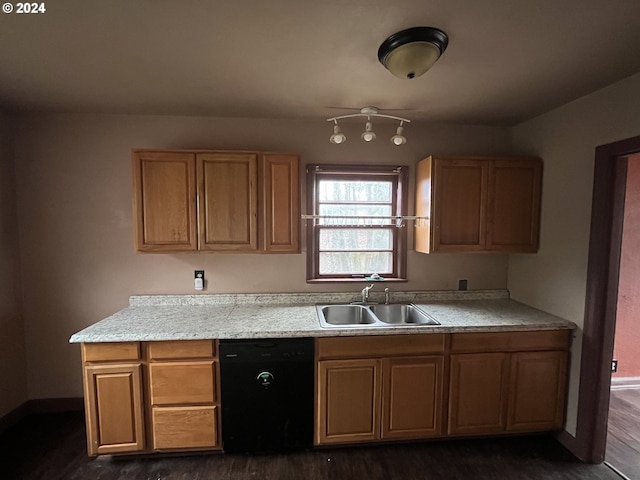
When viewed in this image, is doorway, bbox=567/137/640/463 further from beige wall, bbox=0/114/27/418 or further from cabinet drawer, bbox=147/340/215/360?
beige wall, bbox=0/114/27/418

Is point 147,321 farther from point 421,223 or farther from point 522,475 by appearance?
point 522,475

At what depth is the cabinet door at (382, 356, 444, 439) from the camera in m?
1.98

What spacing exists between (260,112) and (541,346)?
2730 millimetres

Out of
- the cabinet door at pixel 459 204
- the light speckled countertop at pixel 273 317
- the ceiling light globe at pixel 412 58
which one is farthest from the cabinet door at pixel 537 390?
the ceiling light globe at pixel 412 58

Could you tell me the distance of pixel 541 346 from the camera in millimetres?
2051

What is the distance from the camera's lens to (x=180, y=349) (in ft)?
6.12

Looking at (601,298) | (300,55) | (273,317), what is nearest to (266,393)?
(273,317)

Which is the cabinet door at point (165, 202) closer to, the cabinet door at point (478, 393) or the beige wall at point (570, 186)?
the cabinet door at point (478, 393)

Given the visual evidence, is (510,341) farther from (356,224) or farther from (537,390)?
(356,224)

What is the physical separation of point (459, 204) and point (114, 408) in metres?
2.84

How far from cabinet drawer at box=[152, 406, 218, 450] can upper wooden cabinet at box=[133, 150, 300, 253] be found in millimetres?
1088

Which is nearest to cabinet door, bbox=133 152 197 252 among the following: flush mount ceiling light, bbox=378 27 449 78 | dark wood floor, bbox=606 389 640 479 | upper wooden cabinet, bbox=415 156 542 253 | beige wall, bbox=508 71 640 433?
flush mount ceiling light, bbox=378 27 449 78

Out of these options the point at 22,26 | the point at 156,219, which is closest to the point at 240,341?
the point at 156,219

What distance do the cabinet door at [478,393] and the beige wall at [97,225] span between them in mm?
1426
